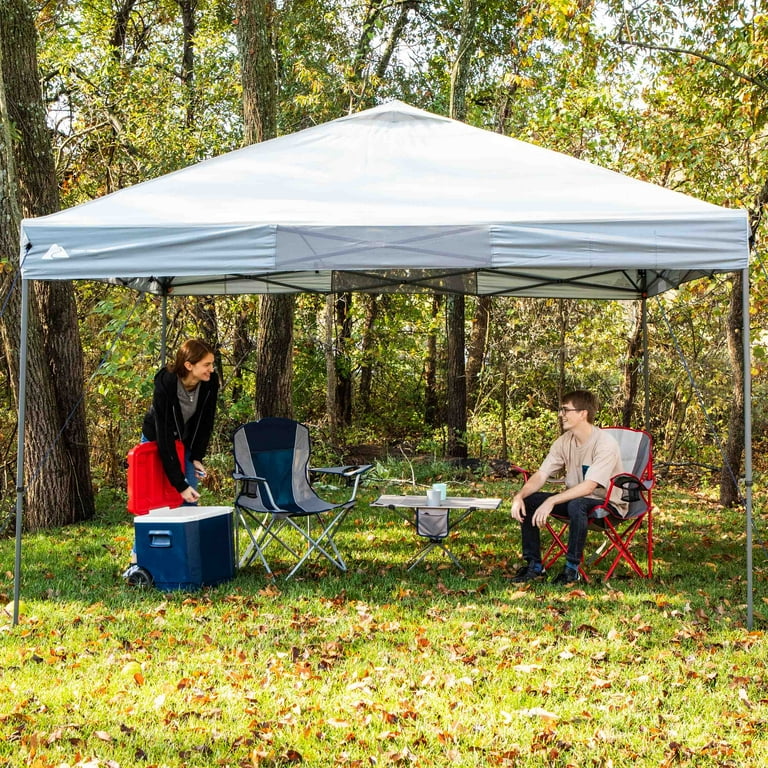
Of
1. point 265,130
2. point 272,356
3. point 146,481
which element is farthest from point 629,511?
point 265,130

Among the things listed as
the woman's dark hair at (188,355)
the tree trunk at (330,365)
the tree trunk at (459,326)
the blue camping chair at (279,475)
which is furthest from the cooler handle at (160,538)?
the tree trunk at (330,365)

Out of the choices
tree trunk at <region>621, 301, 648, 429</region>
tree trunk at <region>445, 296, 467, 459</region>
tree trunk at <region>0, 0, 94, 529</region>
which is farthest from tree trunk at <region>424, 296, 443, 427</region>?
tree trunk at <region>0, 0, 94, 529</region>

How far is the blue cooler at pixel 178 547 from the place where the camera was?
434cm

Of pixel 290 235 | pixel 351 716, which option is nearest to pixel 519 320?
pixel 290 235

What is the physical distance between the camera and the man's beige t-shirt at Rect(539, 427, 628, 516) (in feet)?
14.7

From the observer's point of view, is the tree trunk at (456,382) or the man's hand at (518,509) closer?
the man's hand at (518,509)

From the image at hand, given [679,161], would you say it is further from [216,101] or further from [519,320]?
[216,101]

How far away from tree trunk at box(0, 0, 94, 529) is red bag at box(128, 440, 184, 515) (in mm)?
1940

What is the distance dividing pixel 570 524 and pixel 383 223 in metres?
1.82

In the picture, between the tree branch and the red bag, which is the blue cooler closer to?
the red bag

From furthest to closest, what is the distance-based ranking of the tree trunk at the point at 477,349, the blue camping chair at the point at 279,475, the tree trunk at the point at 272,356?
1. the tree trunk at the point at 477,349
2. the tree trunk at the point at 272,356
3. the blue camping chair at the point at 279,475

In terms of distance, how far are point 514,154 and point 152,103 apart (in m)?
6.13

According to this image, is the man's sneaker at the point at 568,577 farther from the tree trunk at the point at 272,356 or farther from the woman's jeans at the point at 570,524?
the tree trunk at the point at 272,356

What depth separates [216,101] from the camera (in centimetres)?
1056
